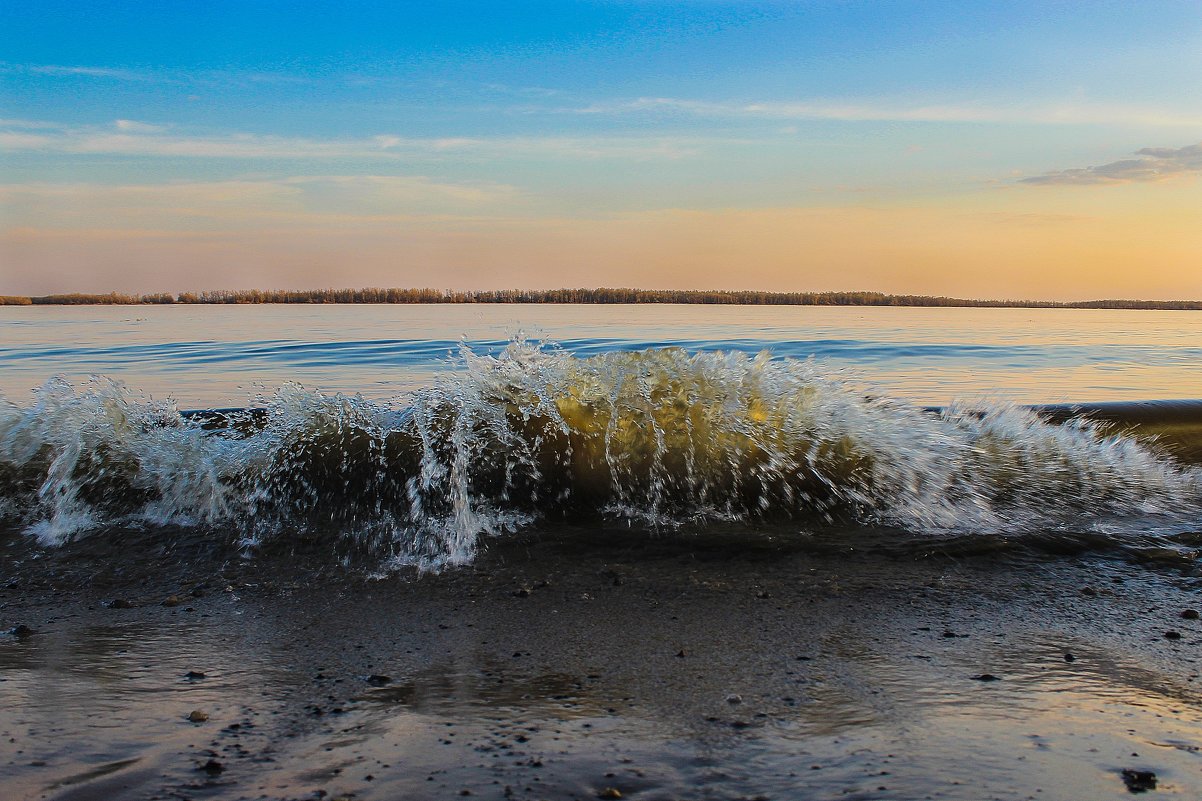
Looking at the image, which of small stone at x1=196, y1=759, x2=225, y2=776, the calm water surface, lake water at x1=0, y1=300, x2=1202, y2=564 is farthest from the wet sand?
the calm water surface

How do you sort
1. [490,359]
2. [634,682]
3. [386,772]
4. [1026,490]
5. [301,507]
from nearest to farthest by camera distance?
1. [386,772]
2. [634,682]
3. [301,507]
4. [1026,490]
5. [490,359]

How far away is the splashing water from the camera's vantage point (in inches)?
224

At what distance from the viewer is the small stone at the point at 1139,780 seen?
2434 mm

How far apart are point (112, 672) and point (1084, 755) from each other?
3273 mm

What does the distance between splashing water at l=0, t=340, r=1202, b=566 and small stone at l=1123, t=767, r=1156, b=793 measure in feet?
9.57

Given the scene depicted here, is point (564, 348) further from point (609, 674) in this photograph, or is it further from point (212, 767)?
point (212, 767)

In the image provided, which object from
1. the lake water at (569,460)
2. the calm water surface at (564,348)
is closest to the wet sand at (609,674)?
the lake water at (569,460)

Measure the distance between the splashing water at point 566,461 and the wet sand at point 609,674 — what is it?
1.83ft

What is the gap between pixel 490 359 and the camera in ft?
21.5

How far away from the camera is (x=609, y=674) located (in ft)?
11.1

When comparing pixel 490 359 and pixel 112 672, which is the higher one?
pixel 490 359

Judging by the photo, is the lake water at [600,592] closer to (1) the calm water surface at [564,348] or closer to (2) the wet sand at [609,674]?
(2) the wet sand at [609,674]

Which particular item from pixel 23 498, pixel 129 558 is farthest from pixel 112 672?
pixel 23 498

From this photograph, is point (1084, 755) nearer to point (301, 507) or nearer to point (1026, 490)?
point (1026, 490)
